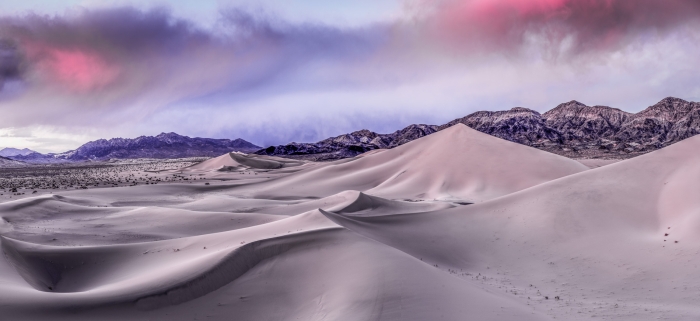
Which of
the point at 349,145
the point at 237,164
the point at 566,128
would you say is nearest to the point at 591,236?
the point at 237,164

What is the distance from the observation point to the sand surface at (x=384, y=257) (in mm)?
8148

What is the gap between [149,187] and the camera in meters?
33.9

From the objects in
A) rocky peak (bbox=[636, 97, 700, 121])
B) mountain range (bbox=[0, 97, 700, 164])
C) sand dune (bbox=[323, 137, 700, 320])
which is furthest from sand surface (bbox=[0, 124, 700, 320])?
rocky peak (bbox=[636, 97, 700, 121])

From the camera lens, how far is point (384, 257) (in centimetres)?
988

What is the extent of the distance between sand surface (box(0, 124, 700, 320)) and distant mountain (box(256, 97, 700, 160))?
107 m

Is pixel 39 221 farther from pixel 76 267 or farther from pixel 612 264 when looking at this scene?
pixel 612 264

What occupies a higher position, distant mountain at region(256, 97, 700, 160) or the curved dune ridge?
distant mountain at region(256, 97, 700, 160)

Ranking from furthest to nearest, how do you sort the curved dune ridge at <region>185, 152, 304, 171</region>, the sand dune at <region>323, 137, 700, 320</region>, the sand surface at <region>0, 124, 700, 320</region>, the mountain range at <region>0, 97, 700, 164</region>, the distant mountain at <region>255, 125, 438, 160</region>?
1. the mountain range at <region>0, 97, 700, 164</region>
2. the distant mountain at <region>255, 125, 438, 160</region>
3. the curved dune ridge at <region>185, 152, 304, 171</region>
4. the sand dune at <region>323, 137, 700, 320</region>
5. the sand surface at <region>0, 124, 700, 320</region>

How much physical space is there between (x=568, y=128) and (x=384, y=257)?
177m

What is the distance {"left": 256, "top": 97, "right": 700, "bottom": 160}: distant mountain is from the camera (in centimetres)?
13688

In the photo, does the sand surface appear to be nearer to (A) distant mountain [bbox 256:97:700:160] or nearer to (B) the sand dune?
(B) the sand dune

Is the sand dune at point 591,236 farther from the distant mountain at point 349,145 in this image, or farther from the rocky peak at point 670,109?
the rocky peak at point 670,109

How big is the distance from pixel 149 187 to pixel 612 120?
173675 millimetres

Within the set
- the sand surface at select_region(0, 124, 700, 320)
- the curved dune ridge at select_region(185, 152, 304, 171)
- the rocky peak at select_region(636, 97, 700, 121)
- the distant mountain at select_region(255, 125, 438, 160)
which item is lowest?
the sand surface at select_region(0, 124, 700, 320)
